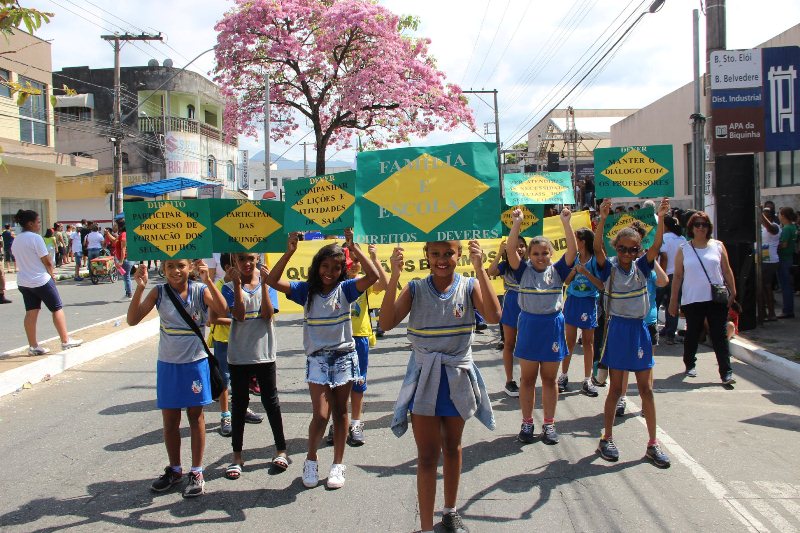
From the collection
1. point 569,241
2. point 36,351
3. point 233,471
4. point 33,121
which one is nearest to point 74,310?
point 36,351

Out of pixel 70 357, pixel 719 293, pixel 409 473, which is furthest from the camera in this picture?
pixel 70 357

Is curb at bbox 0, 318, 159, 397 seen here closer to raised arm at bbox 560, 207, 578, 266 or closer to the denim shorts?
the denim shorts

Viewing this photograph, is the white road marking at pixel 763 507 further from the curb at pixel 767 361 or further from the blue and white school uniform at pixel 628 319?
the curb at pixel 767 361

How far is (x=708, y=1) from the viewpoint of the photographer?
37.3 ft

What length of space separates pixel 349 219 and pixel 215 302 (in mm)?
1150

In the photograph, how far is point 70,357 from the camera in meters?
9.09

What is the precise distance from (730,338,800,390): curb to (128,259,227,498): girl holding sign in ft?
21.6

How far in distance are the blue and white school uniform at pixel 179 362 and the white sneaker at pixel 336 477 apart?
1.02 metres

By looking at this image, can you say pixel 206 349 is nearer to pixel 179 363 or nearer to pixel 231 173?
pixel 179 363

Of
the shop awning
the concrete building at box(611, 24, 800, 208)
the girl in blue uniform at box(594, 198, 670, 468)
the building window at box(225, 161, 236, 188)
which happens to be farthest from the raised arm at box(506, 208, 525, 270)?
the building window at box(225, 161, 236, 188)

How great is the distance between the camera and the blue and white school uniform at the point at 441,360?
3986 millimetres

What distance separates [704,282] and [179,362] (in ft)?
19.3

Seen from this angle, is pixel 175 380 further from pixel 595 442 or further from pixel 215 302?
pixel 595 442

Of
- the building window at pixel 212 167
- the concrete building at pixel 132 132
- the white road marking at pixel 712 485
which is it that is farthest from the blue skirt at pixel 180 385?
the building window at pixel 212 167
